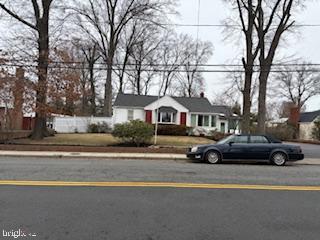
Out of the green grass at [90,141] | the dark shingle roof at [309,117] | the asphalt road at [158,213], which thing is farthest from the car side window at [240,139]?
the dark shingle roof at [309,117]

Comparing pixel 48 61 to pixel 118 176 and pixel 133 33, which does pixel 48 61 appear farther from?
pixel 133 33

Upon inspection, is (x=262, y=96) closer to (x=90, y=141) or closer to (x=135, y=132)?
(x=135, y=132)

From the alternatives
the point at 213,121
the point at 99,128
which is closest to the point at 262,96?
the point at 213,121

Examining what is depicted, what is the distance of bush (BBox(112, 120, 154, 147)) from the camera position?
26.3 m

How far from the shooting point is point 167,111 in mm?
44781

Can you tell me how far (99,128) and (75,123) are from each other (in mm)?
3279

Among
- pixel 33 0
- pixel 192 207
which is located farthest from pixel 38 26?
pixel 192 207

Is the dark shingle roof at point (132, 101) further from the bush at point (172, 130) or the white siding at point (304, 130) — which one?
the white siding at point (304, 130)

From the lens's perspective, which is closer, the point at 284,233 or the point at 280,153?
the point at 284,233

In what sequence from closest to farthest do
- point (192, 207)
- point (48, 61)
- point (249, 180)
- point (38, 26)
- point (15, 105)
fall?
point (192, 207), point (249, 180), point (15, 105), point (48, 61), point (38, 26)

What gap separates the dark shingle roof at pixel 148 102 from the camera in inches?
1791

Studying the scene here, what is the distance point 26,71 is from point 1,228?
881 inches

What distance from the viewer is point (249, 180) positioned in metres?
11.6

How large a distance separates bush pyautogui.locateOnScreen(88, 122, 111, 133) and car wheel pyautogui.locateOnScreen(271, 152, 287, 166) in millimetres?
28013
